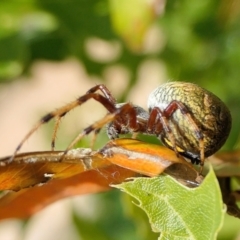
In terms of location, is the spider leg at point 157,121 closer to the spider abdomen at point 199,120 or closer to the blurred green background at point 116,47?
the spider abdomen at point 199,120

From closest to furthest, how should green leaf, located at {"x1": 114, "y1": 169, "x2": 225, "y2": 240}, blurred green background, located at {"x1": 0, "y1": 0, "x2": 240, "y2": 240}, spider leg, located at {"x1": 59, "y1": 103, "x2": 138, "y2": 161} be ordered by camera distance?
green leaf, located at {"x1": 114, "y1": 169, "x2": 225, "y2": 240}
spider leg, located at {"x1": 59, "y1": 103, "x2": 138, "y2": 161}
blurred green background, located at {"x1": 0, "y1": 0, "x2": 240, "y2": 240}

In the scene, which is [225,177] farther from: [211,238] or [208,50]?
[208,50]

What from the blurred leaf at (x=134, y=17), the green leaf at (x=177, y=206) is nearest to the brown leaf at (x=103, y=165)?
the green leaf at (x=177, y=206)

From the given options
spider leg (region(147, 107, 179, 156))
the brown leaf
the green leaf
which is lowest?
spider leg (region(147, 107, 179, 156))

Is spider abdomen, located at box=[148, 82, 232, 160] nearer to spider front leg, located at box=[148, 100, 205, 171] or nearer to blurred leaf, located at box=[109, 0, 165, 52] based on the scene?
spider front leg, located at box=[148, 100, 205, 171]

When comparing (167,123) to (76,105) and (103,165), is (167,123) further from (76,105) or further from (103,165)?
(103,165)

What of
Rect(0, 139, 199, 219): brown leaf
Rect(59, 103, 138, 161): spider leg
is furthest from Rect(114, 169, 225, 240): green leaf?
Rect(59, 103, 138, 161): spider leg
